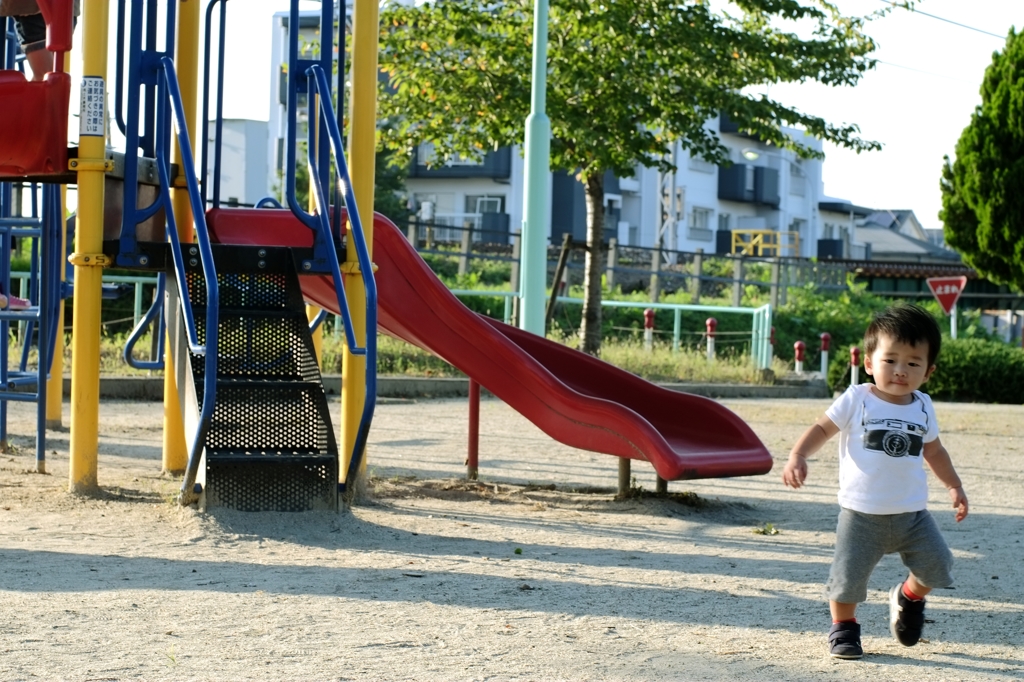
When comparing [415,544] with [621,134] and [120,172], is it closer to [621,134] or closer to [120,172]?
[120,172]

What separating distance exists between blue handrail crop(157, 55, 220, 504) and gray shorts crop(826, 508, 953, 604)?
2.73m

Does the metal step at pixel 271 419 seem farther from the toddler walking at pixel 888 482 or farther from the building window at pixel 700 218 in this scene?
the building window at pixel 700 218

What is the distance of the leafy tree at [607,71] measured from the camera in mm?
15062

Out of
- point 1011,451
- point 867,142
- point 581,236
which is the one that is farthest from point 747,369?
point 581,236

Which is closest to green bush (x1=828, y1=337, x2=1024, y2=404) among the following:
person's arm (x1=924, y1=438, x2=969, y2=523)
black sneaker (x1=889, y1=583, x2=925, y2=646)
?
person's arm (x1=924, y1=438, x2=969, y2=523)

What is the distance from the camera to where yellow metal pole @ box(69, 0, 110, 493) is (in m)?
6.20

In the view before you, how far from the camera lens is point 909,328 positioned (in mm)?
4000

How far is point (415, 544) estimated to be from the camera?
5.56 meters

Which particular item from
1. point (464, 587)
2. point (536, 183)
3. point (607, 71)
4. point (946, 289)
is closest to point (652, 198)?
point (946, 289)

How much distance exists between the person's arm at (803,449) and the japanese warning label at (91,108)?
382 centimetres

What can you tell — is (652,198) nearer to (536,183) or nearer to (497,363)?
(536,183)

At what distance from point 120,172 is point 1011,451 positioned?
7838 millimetres

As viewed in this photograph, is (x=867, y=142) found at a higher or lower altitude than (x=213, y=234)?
higher

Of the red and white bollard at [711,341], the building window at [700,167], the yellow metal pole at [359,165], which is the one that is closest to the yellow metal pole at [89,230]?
the yellow metal pole at [359,165]
